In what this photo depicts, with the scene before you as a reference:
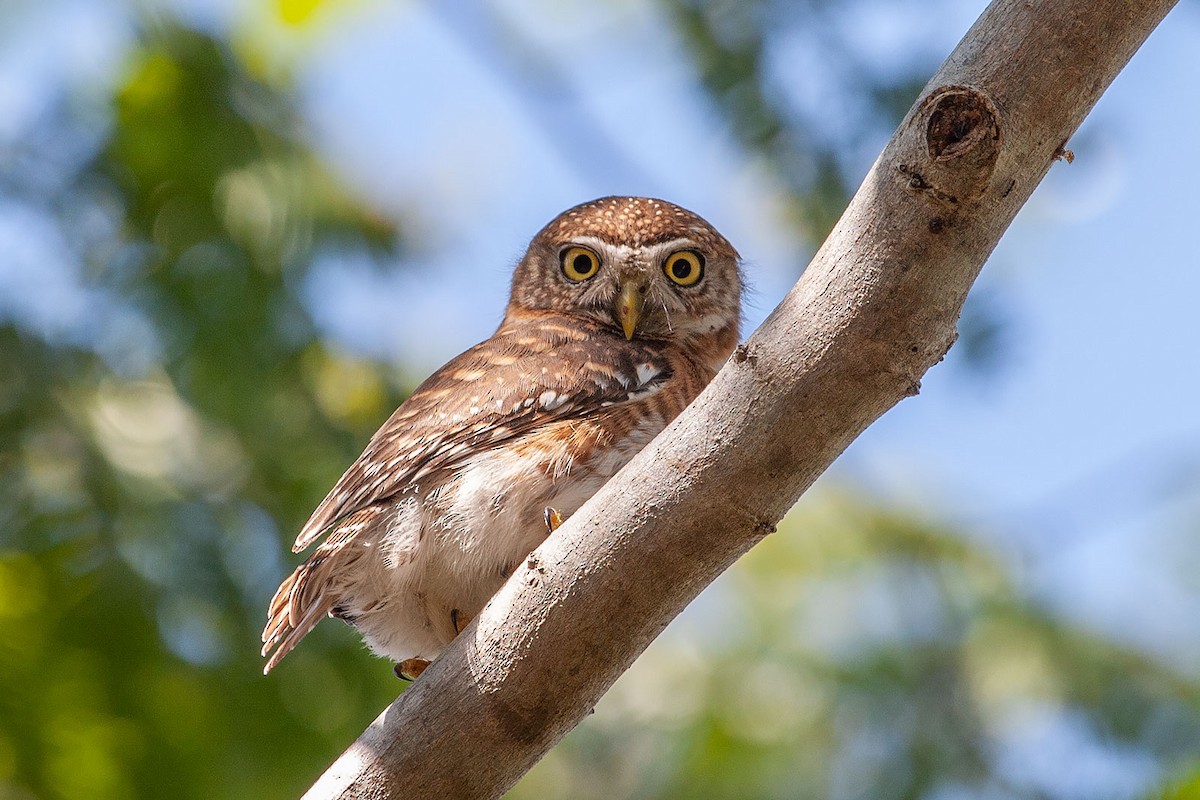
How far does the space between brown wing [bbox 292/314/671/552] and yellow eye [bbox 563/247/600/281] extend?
61 centimetres

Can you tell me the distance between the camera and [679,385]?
352 centimetres

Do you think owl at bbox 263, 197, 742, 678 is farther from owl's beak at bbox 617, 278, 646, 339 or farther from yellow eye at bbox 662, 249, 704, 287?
yellow eye at bbox 662, 249, 704, 287

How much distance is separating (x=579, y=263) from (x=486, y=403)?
1.14 meters

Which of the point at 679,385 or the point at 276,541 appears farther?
the point at 276,541

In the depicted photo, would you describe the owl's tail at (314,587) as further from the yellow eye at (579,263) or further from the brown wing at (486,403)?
the yellow eye at (579,263)

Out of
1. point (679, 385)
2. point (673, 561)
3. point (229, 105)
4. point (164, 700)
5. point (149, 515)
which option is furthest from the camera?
point (229, 105)

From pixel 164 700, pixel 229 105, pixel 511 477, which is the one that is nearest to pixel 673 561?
pixel 511 477

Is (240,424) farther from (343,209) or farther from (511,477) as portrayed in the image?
(511,477)

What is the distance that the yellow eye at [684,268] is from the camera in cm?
421

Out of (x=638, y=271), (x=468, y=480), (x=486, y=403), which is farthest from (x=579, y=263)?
(x=468, y=480)

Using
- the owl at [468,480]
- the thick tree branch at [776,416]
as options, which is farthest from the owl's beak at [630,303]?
the thick tree branch at [776,416]

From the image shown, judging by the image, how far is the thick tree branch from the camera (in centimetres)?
208

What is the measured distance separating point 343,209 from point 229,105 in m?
0.56

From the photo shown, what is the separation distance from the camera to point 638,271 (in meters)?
4.10
